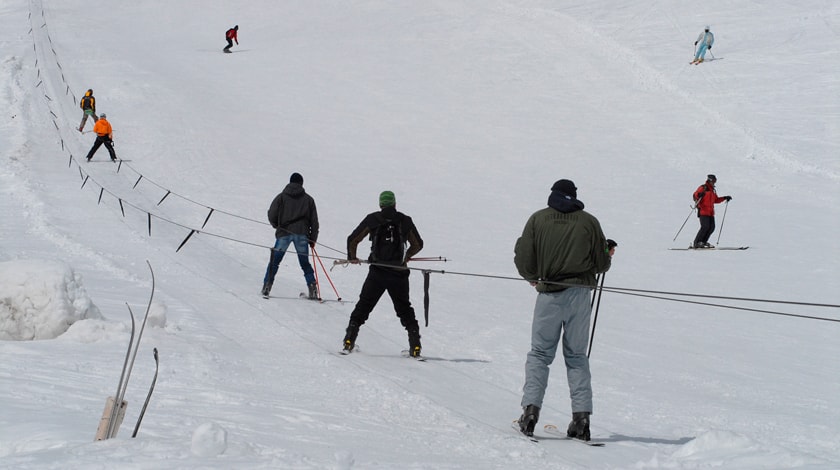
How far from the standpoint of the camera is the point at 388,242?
7723 millimetres

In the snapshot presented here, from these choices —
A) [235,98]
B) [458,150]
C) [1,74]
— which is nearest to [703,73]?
[458,150]

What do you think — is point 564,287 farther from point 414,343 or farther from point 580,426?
point 414,343

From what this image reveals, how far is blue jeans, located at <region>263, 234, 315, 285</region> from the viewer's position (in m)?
10.3

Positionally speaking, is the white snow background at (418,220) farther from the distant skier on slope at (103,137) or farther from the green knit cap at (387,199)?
the green knit cap at (387,199)

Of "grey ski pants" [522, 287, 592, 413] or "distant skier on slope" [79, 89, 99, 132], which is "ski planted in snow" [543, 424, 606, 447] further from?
"distant skier on slope" [79, 89, 99, 132]

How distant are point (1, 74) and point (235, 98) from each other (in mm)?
6990

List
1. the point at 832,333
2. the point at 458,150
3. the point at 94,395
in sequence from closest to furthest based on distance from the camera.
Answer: the point at 94,395 → the point at 832,333 → the point at 458,150

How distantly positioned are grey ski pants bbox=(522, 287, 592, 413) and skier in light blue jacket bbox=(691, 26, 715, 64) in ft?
89.9

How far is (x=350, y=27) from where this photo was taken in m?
38.1

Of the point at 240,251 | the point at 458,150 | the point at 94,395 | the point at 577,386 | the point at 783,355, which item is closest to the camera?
the point at 94,395

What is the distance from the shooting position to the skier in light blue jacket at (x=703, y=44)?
99.5 feet

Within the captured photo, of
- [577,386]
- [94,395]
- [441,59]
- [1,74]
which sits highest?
[441,59]

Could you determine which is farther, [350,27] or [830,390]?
[350,27]

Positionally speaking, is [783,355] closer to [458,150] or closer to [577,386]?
[577,386]
